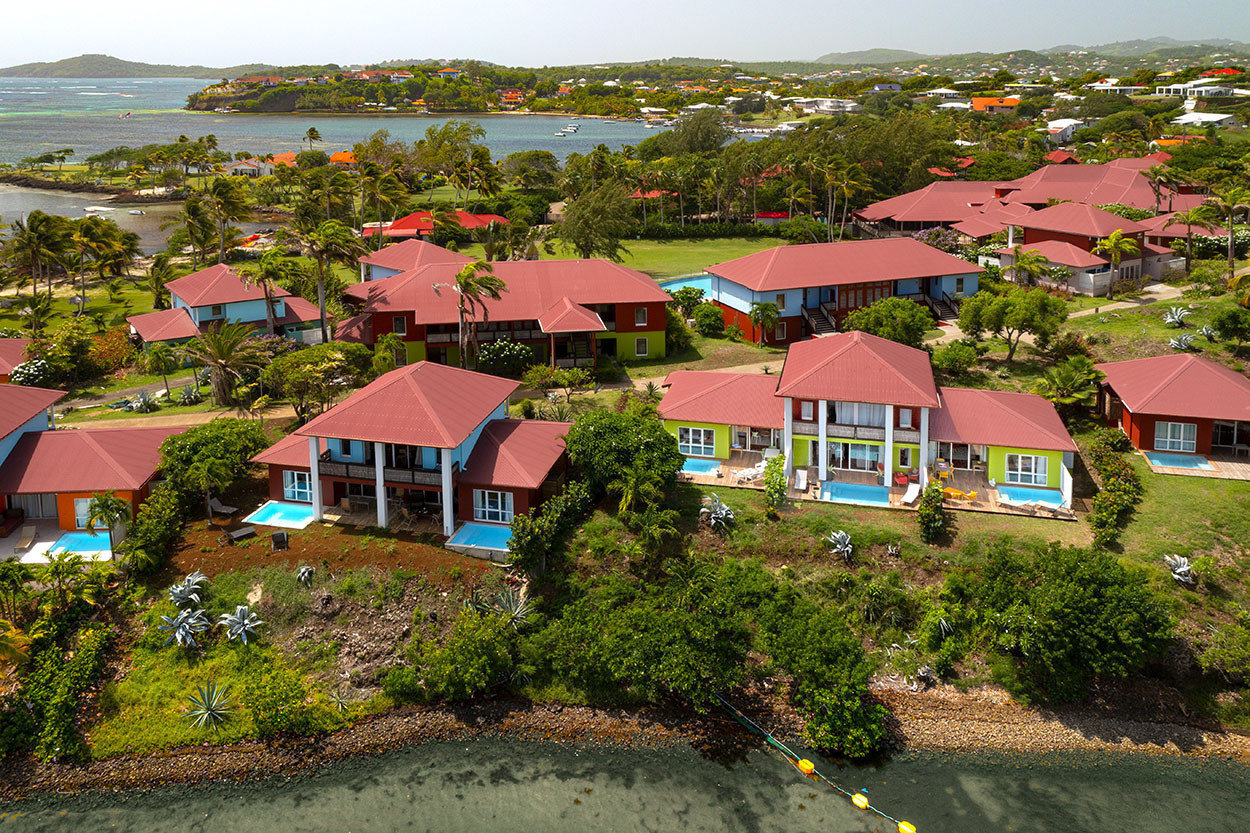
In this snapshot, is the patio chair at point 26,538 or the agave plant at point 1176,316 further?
the agave plant at point 1176,316

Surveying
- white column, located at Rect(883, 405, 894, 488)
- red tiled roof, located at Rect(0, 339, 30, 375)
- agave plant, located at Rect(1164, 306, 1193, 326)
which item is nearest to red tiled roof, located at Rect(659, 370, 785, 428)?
white column, located at Rect(883, 405, 894, 488)

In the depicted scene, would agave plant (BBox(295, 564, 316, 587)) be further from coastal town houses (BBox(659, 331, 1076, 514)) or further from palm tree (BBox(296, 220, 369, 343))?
palm tree (BBox(296, 220, 369, 343))

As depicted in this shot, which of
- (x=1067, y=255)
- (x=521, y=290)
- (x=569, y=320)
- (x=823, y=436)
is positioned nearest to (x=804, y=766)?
(x=823, y=436)

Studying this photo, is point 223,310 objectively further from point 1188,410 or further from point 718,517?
point 1188,410

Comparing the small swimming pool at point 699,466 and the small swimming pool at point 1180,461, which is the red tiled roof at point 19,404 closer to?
the small swimming pool at point 699,466

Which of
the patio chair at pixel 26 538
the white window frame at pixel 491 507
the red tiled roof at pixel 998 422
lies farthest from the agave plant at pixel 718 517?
the patio chair at pixel 26 538
